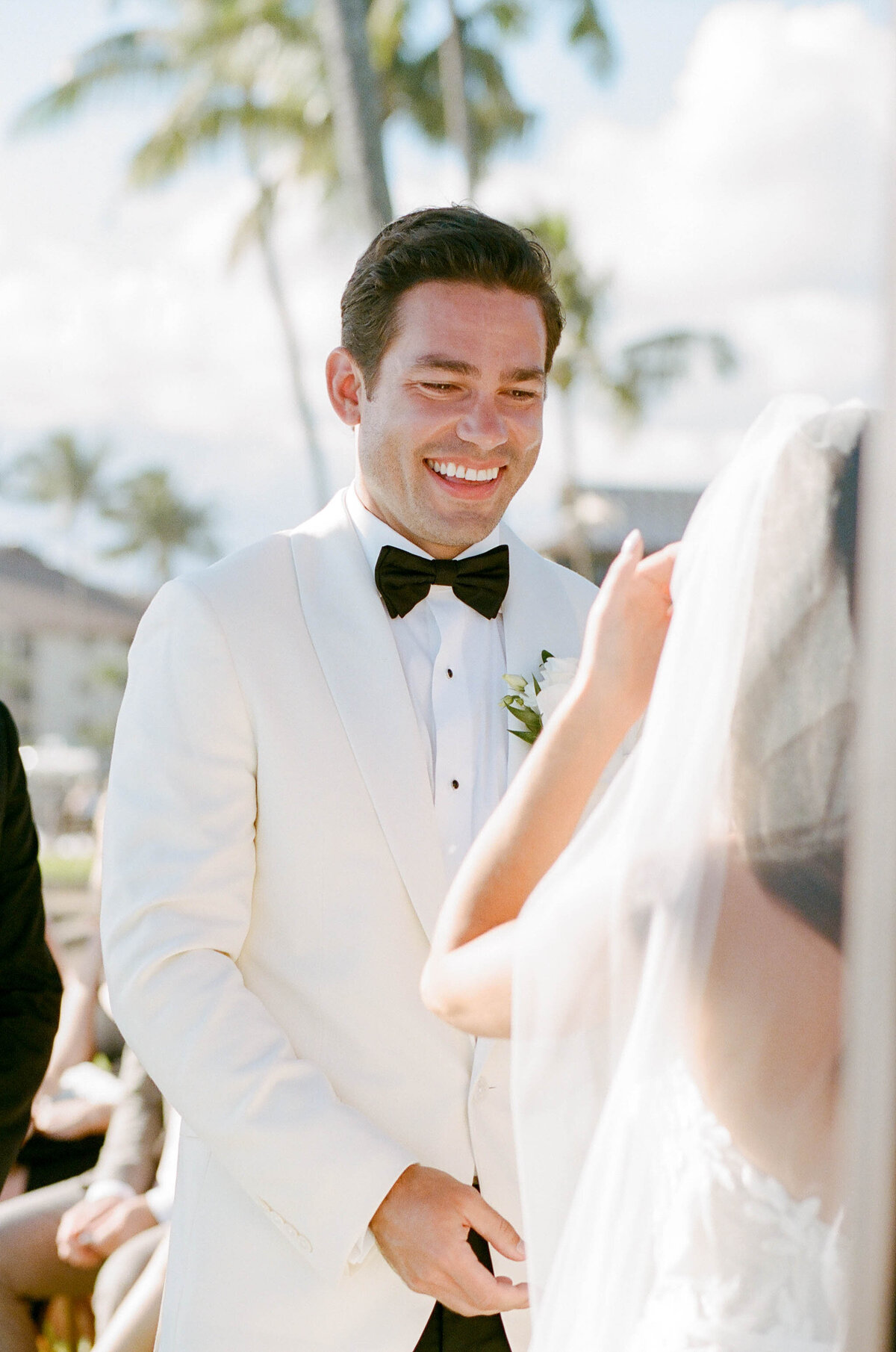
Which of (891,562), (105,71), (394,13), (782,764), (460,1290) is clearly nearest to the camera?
(891,562)

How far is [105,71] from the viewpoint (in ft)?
66.7

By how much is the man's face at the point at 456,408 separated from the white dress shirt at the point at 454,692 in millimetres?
95

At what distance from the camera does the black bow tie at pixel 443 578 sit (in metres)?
2.22

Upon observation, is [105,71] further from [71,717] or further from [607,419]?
[71,717]

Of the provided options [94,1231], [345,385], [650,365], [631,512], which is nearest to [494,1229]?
[345,385]

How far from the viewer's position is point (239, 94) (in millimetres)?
21125

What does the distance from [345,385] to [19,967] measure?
1.26 meters

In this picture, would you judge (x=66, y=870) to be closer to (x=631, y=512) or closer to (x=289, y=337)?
(x=289, y=337)

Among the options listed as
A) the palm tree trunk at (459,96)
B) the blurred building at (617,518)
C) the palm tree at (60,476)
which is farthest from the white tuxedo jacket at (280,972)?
the palm tree at (60,476)

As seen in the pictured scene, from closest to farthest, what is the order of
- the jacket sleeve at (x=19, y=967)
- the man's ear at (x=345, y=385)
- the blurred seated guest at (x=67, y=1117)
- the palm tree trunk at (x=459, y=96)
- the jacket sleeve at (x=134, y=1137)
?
the man's ear at (x=345, y=385) < the jacket sleeve at (x=19, y=967) < the jacket sleeve at (x=134, y=1137) < the blurred seated guest at (x=67, y=1117) < the palm tree trunk at (x=459, y=96)

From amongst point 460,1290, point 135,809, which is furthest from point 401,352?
point 460,1290

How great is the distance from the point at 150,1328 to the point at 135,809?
67.8 inches

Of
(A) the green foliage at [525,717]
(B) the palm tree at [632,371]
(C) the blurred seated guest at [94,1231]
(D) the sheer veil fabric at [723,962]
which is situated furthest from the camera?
(B) the palm tree at [632,371]

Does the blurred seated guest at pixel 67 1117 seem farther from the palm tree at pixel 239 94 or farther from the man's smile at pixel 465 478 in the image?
the palm tree at pixel 239 94
